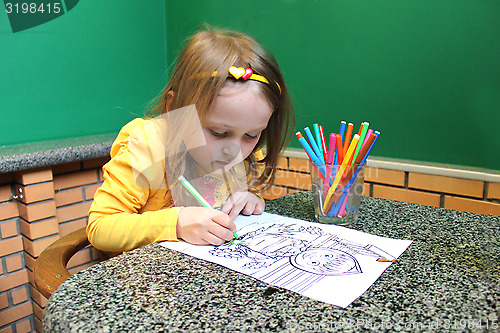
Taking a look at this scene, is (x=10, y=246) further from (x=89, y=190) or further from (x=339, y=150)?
(x=339, y=150)

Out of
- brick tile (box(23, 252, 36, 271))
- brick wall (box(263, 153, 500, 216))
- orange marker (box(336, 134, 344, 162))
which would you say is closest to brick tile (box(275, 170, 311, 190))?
brick wall (box(263, 153, 500, 216))

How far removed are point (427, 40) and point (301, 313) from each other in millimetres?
1114

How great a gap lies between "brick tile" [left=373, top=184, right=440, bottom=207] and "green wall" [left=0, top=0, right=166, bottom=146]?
1177mm

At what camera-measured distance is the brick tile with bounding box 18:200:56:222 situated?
52.2 inches

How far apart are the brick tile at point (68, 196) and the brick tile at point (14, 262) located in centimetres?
23

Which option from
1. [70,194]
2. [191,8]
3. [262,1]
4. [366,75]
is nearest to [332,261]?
[366,75]

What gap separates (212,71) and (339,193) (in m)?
0.36

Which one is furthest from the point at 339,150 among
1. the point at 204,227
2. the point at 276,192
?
the point at 276,192

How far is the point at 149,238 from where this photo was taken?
713mm

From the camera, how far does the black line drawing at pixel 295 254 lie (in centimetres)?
54

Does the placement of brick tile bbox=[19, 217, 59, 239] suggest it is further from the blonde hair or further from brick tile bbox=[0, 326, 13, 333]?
the blonde hair

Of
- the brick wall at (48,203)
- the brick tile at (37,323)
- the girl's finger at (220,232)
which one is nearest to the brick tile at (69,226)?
the brick wall at (48,203)

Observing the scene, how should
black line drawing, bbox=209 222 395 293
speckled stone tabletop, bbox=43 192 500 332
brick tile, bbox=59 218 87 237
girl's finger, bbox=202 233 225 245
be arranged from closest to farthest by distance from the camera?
A: speckled stone tabletop, bbox=43 192 500 332, black line drawing, bbox=209 222 395 293, girl's finger, bbox=202 233 225 245, brick tile, bbox=59 218 87 237

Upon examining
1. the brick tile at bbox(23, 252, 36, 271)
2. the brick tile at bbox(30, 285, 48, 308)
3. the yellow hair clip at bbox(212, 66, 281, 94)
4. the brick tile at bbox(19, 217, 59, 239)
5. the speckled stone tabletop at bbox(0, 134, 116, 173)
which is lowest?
the brick tile at bbox(30, 285, 48, 308)
